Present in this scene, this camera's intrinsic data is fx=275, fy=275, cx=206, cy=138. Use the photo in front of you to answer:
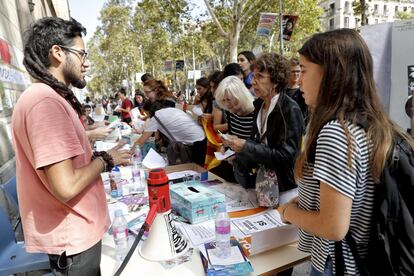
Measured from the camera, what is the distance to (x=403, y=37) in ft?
7.00

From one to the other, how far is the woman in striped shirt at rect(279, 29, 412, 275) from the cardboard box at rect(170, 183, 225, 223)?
Result: 0.60 m

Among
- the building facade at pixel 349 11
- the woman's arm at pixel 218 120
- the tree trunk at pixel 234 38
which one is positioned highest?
the building facade at pixel 349 11

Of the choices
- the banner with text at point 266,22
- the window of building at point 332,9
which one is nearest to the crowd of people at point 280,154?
the banner with text at point 266,22

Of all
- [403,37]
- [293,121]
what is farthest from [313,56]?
[403,37]

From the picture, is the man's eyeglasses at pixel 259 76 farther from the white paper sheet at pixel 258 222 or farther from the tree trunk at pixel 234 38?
the tree trunk at pixel 234 38

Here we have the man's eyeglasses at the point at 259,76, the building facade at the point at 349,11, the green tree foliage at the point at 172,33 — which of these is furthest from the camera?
the building facade at the point at 349,11

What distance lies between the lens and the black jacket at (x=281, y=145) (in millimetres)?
1592

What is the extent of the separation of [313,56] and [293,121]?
67 cm

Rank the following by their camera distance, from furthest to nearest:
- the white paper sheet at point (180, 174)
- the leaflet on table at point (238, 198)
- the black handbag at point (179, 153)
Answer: the black handbag at point (179, 153) < the white paper sheet at point (180, 174) < the leaflet on table at point (238, 198)

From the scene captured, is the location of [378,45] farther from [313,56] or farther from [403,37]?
[313,56]

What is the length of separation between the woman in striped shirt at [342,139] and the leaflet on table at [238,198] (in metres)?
0.69

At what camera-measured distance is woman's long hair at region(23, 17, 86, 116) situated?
43.2 inches

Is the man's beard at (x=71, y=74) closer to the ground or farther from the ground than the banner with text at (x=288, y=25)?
closer to the ground

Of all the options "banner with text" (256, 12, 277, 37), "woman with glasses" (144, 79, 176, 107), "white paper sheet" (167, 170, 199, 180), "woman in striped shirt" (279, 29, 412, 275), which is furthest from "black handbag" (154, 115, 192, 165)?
"banner with text" (256, 12, 277, 37)
